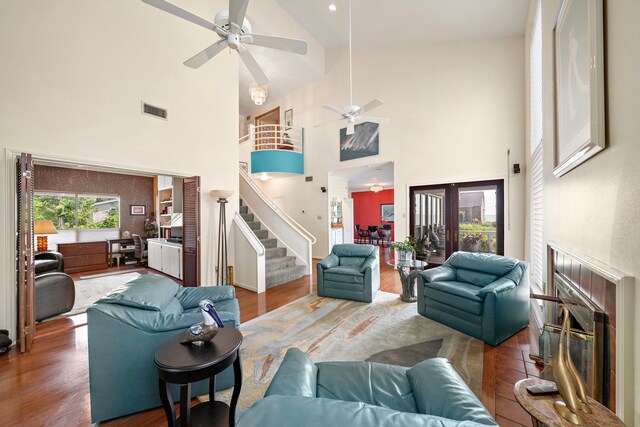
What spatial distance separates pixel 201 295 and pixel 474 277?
3462mm

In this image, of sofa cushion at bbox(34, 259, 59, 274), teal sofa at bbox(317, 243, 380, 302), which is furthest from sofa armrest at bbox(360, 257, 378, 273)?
sofa cushion at bbox(34, 259, 59, 274)

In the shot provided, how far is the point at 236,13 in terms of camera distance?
2.31m

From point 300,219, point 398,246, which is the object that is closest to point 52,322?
point 398,246

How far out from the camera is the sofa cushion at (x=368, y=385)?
1.31 metres

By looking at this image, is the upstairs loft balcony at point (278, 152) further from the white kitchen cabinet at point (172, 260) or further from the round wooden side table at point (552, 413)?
Answer: the round wooden side table at point (552, 413)

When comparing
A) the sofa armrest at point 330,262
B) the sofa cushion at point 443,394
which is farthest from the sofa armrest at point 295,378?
the sofa armrest at point 330,262

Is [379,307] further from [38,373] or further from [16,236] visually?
[16,236]

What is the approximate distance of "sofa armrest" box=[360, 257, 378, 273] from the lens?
409cm

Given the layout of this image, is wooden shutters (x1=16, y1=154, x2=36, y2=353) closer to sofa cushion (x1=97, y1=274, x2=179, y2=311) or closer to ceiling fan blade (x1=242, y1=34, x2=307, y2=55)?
sofa cushion (x1=97, y1=274, x2=179, y2=311)

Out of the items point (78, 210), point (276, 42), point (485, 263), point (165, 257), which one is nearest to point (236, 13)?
point (276, 42)

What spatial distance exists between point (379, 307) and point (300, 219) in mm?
4933

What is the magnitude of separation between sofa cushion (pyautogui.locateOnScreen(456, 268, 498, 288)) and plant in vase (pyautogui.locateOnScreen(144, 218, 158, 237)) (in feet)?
27.0

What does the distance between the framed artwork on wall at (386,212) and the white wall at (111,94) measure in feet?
30.7

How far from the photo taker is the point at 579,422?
39.5 inches
